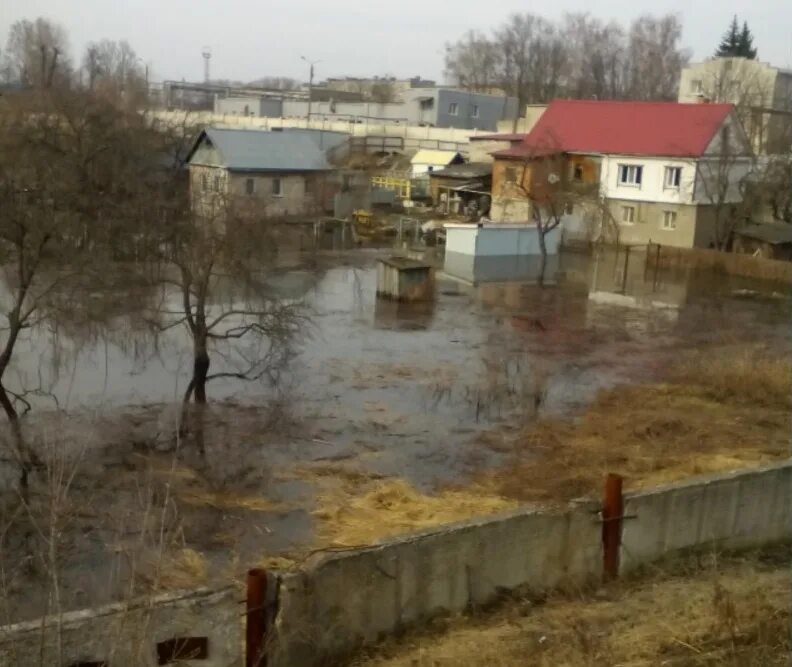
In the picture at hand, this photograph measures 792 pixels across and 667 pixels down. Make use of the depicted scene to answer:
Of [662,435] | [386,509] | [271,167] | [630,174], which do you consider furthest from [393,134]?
[386,509]

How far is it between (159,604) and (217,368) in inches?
382

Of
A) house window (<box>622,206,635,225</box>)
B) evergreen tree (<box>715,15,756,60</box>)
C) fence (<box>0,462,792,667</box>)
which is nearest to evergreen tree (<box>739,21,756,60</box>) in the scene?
evergreen tree (<box>715,15,756,60</box>)

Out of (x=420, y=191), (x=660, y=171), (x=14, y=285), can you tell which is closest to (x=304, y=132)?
(x=420, y=191)

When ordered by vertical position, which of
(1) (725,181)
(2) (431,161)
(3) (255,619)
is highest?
(2) (431,161)

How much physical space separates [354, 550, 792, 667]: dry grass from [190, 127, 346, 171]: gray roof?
26.0 metres

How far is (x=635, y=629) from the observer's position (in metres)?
5.79

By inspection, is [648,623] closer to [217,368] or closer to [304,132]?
[217,368]

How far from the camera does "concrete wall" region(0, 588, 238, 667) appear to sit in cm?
443

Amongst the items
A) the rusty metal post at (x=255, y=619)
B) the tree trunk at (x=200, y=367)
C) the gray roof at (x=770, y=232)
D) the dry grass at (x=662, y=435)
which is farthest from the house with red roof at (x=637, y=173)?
the rusty metal post at (x=255, y=619)

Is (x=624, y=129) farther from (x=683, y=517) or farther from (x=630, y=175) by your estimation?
(x=683, y=517)

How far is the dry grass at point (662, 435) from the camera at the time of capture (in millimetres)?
10336

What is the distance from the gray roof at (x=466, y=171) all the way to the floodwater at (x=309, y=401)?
466 inches

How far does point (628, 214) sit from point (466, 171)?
23.5 feet

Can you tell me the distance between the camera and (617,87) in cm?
6462
